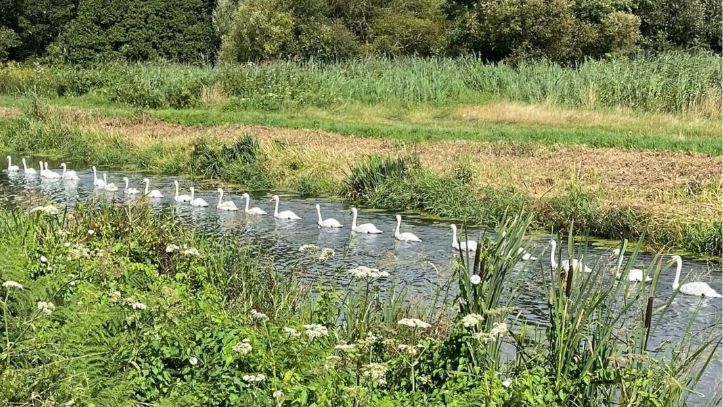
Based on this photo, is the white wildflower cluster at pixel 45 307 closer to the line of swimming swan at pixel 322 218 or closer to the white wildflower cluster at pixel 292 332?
the white wildflower cluster at pixel 292 332

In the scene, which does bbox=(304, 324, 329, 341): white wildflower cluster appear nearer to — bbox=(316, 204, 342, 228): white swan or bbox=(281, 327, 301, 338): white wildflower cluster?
bbox=(281, 327, 301, 338): white wildflower cluster

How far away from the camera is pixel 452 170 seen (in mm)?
16547

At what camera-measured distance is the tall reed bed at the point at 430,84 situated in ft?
81.9

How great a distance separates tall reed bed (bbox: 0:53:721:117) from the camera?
24953mm

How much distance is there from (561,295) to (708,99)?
19806 mm

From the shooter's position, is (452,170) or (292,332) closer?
(292,332)

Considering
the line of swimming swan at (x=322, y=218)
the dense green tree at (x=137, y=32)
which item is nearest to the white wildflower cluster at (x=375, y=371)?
the line of swimming swan at (x=322, y=218)

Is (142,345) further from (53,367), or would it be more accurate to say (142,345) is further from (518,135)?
(518,135)

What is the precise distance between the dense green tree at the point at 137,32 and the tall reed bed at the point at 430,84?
2114 cm

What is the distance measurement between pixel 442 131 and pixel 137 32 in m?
39.2

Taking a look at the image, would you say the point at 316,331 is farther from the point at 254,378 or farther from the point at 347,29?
the point at 347,29

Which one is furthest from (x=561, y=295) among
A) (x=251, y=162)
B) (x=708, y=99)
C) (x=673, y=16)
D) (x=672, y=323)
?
(x=673, y=16)

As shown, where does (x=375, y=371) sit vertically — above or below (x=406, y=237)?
above

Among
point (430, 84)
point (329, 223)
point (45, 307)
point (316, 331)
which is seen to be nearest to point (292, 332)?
point (316, 331)
